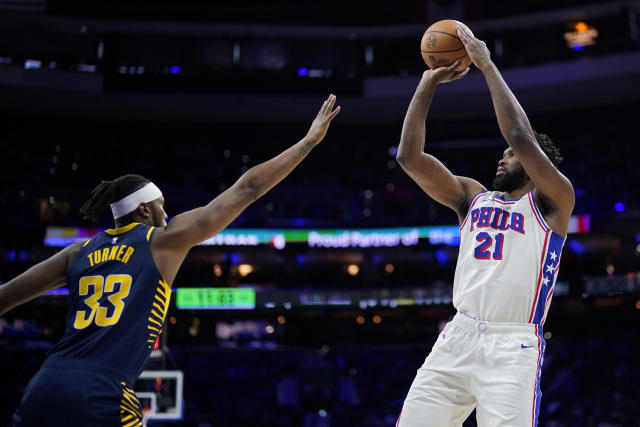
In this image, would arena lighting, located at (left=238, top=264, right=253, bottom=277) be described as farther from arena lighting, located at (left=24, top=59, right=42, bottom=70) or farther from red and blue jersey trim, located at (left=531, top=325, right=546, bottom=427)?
red and blue jersey trim, located at (left=531, top=325, right=546, bottom=427)

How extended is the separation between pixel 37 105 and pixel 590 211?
18358mm

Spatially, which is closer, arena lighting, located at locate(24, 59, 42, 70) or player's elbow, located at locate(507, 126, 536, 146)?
player's elbow, located at locate(507, 126, 536, 146)

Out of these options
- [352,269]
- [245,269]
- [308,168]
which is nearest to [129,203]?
[245,269]

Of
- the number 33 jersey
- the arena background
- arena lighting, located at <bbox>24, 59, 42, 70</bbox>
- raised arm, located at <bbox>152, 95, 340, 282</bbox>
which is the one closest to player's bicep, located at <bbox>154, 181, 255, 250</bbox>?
raised arm, located at <bbox>152, 95, 340, 282</bbox>

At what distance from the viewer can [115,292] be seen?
3.21 m

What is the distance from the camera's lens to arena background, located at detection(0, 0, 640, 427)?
22.3 meters

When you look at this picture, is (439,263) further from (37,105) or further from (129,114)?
(37,105)

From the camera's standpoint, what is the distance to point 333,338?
2562 centimetres

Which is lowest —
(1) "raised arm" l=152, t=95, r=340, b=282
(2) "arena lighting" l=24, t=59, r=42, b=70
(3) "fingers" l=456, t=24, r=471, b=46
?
(1) "raised arm" l=152, t=95, r=340, b=282

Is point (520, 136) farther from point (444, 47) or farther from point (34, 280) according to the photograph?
point (34, 280)

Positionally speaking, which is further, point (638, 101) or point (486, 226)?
point (638, 101)

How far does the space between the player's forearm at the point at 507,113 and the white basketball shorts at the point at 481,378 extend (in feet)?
3.42

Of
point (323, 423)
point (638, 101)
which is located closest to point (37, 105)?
point (323, 423)

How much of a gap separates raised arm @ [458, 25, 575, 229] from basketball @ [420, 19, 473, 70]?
53cm
